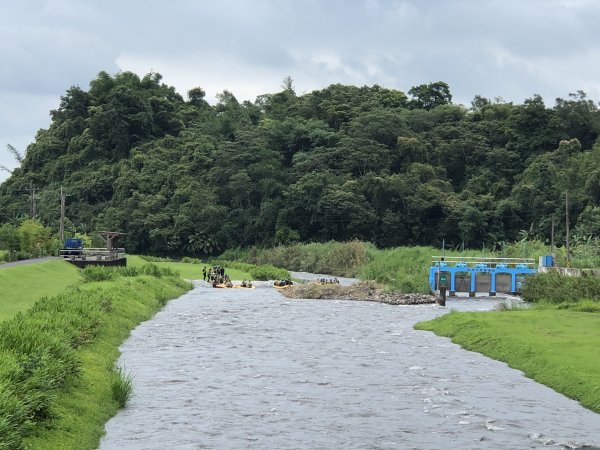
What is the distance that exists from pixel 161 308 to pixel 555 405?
2819 cm

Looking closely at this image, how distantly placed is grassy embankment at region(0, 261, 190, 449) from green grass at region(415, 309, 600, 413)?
1289 cm

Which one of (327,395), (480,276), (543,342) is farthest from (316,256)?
(327,395)

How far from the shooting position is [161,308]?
4372cm

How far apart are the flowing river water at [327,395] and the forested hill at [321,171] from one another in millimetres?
56878

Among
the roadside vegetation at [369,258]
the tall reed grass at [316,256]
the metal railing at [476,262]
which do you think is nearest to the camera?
the metal railing at [476,262]

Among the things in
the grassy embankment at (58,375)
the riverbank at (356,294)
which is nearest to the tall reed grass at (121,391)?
the grassy embankment at (58,375)

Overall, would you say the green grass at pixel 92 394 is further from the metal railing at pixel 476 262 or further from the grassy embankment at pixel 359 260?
the metal railing at pixel 476 262

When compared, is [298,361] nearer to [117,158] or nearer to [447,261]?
[447,261]

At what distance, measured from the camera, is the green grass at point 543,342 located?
2181 centimetres

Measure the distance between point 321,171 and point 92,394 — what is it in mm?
85577

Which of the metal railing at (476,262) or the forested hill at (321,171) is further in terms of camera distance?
the forested hill at (321,171)

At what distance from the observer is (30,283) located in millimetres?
42062

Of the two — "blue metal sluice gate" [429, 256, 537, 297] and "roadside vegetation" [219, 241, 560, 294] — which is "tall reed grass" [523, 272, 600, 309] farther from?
"roadside vegetation" [219, 241, 560, 294]

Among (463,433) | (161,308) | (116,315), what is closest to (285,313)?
(161,308)
